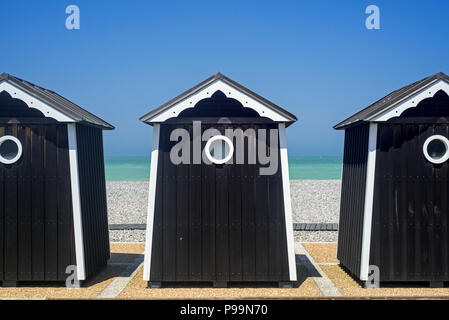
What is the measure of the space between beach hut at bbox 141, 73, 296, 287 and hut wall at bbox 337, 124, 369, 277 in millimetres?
1722

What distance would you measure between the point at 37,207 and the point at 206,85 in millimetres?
4620

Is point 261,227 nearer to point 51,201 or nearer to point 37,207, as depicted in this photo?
point 51,201

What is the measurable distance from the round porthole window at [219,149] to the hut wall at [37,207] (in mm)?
3148

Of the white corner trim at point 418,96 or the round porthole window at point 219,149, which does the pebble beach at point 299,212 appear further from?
the white corner trim at point 418,96

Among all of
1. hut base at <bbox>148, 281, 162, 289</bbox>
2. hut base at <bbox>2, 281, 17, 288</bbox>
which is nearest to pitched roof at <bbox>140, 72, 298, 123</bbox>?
hut base at <bbox>148, 281, 162, 289</bbox>

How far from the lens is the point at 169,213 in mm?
8094

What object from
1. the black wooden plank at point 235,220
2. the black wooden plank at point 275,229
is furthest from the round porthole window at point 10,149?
the black wooden plank at point 275,229

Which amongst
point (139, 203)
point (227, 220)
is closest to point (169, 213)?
point (227, 220)

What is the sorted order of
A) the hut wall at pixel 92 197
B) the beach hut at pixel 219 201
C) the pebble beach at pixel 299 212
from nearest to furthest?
1. the beach hut at pixel 219 201
2. the hut wall at pixel 92 197
3. the pebble beach at pixel 299 212

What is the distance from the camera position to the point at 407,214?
26.4ft

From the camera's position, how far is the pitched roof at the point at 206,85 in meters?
7.78

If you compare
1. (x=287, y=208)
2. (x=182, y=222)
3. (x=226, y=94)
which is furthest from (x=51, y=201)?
(x=287, y=208)

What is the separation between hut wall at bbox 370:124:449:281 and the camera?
802 cm

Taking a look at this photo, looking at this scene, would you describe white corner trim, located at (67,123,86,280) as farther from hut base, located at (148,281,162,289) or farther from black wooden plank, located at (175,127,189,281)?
black wooden plank, located at (175,127,189,281)
